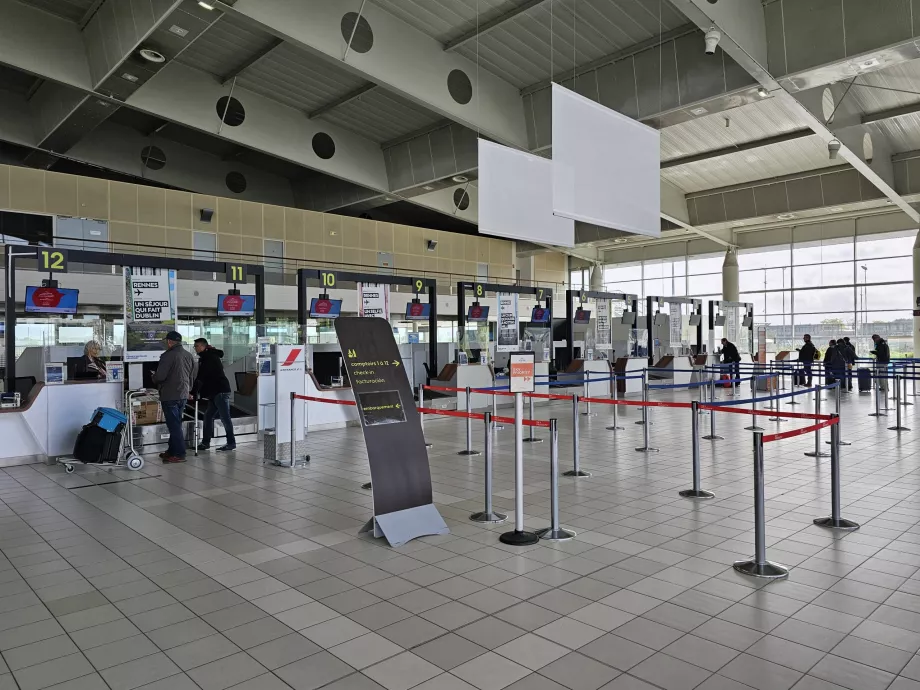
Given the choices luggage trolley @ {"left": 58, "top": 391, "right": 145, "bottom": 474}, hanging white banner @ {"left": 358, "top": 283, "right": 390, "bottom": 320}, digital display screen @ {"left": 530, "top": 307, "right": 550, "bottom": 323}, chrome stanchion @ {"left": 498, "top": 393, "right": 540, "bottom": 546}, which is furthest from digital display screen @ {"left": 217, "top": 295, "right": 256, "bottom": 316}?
chrome stanchion @ {"left": 498, "top": 393, "right": 540, "bottom": 546}

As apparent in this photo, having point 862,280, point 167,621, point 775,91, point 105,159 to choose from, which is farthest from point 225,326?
point 862,280

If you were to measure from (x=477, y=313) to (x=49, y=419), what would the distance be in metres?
8.63

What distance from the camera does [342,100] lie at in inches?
622

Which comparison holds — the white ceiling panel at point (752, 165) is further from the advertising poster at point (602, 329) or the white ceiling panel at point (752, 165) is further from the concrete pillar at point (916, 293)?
the advertising poster at point (602, 329)

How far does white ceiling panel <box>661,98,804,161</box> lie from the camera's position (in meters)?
14.9

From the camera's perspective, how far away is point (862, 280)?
2233 cm

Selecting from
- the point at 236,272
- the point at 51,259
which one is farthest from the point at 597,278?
the point at 51,259

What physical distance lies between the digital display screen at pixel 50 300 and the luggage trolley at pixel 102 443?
2.15 metres

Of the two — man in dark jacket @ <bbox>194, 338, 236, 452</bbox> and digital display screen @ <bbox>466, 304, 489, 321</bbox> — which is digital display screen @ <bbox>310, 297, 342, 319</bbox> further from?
digital display screen @ <bbox>466, 304, 489, 321</bbox>

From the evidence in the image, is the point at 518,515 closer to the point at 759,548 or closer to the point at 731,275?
the point at 759,548

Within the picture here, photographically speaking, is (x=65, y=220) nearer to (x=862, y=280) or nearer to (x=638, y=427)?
(x=638, y=427)

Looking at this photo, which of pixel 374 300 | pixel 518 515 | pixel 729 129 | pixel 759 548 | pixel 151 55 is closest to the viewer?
pixel 759 548

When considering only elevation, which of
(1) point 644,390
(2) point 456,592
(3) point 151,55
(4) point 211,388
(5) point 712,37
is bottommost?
(2) point 456,592

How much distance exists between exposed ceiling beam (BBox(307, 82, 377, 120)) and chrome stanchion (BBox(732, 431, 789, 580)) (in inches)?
533
